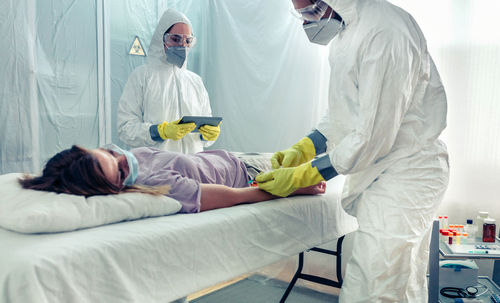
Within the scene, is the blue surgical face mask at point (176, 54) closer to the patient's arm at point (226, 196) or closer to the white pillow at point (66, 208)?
the patient's arm at point (226, 196)

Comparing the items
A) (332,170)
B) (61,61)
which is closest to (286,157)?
(332,170)

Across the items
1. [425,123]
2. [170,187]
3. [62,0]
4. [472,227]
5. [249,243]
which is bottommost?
[472,227]

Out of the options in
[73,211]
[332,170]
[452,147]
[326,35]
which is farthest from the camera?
[452,147]

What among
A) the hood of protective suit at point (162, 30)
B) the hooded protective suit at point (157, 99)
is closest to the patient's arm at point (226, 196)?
the hooded protective suit at point (157, 99)

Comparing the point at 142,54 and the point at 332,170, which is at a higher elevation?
the point at 142,54

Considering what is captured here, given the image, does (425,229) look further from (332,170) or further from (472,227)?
(472,227)

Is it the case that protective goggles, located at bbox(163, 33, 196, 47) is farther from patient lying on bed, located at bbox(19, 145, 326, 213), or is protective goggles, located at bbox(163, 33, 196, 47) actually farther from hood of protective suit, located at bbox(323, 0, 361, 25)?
hood of protective suit, located at bbox(323, 0, 361, 25)

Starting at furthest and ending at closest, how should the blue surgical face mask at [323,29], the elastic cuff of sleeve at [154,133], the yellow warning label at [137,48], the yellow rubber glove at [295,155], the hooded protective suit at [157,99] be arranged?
the yellow warning label at [137,48], the hooded protective suit at [157,99], the elastic cuff of sleeve at [154,133], the yellow rubber glove at [295,155], the blue surgical face mask at [323,29]

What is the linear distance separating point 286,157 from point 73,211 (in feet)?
3.20

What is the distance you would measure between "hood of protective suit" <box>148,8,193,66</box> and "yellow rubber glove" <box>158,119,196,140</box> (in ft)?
1.85

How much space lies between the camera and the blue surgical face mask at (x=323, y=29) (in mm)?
1556

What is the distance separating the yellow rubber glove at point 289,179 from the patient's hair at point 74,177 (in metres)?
0.56

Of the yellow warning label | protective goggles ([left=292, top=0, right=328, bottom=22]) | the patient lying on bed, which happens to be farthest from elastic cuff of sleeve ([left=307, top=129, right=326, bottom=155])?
the yellow warning label

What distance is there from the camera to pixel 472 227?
215 centimetres
